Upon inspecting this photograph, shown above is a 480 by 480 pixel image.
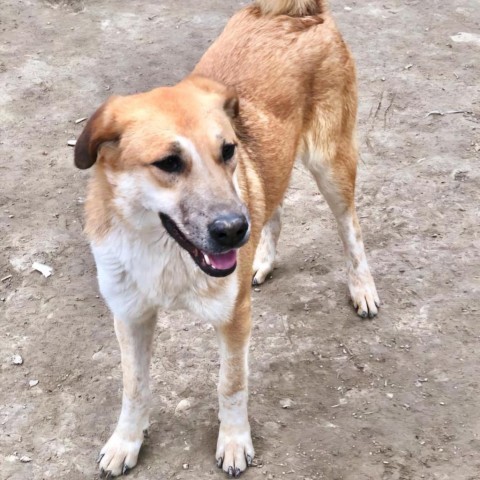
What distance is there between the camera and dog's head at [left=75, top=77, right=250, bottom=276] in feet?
8.96

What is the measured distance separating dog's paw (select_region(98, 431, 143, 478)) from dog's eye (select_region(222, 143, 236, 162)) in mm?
1445

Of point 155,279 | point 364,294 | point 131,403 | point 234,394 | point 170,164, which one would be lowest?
point 364,294

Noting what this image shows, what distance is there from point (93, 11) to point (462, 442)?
5.91 meters

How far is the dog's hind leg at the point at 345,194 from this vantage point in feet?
13.7

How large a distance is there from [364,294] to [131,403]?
5.19ft

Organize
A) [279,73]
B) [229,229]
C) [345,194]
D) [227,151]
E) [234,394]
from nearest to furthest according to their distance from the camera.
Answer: [229,229] < [227,151] < [234,394] < [279,73] < [345,194]

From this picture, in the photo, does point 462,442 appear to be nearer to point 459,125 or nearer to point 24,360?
point 24,360

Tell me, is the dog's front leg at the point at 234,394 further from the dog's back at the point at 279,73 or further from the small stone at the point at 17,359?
the small stone at the point at 17,359

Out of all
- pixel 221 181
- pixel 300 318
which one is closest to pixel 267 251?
pixel 300 318

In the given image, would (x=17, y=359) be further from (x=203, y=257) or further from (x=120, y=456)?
(x=203, y=257)

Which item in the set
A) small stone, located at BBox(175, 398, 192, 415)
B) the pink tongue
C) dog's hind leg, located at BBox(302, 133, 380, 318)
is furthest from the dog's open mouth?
dog's hind leg, located at BBox(302, 133, 380, 318)

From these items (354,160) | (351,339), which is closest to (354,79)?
(354,160)

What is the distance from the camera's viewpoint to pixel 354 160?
4352 millimetres

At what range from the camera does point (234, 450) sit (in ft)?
11.5
